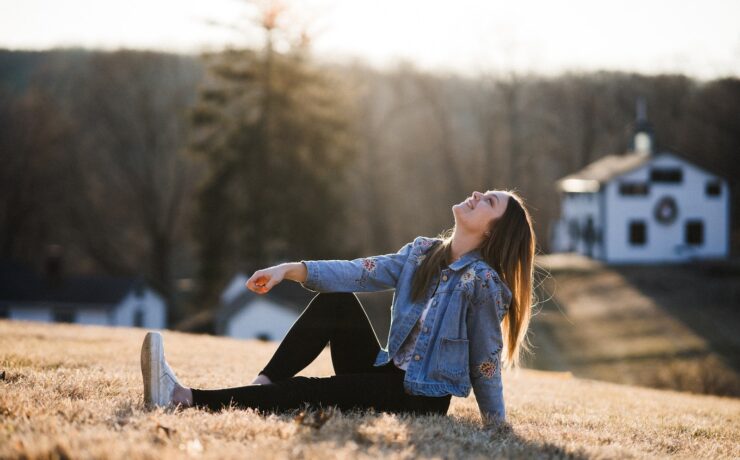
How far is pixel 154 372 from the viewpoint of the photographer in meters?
4.48

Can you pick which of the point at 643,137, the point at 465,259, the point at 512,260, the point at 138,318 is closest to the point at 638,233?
the point at 643,137

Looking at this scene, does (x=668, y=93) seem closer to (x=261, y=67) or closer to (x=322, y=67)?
(x=322, y=67)

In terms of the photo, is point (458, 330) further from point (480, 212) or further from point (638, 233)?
point (638, 233)

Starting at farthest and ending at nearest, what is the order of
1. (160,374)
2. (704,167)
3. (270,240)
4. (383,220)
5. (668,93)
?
(668,93) → (383,220) → (704,167) → (270,240) → (160,374)

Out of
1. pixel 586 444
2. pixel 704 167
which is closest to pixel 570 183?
pixel 704 167

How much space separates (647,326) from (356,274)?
28.8 metres

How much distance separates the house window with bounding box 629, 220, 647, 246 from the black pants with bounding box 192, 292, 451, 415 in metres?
41.4

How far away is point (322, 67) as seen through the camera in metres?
41.1

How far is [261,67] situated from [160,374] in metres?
33.4

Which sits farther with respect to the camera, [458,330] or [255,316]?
[255,316]

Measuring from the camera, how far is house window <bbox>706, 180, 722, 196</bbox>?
4394cm

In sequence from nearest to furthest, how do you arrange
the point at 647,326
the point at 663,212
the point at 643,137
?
the point at 647,326 < the point at 663,212 < the point at 643,137

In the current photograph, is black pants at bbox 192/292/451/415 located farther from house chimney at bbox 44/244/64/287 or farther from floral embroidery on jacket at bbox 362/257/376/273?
house chimney at bbox 44/244/64/287

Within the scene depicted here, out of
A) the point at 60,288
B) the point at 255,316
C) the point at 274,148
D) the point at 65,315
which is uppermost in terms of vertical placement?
the point at 274,148
